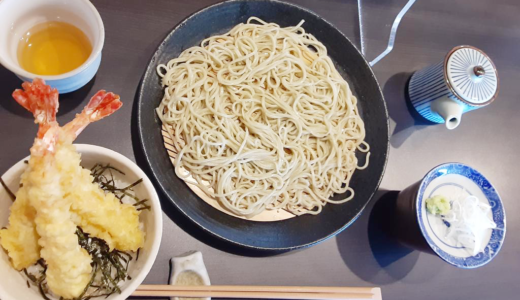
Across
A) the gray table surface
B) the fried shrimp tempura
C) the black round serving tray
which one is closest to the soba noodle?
the black round serving tray

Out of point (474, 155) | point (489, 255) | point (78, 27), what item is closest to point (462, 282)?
point (489, 255)

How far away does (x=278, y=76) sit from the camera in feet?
5.73

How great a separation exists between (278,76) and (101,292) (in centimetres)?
110

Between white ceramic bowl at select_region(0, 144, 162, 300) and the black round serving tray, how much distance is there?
27 cm

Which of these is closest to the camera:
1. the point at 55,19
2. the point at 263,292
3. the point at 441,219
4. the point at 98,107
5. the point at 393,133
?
the point at 98,107

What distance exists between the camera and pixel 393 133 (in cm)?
193

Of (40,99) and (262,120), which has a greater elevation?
(40,99)

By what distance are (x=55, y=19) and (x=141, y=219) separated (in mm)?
766

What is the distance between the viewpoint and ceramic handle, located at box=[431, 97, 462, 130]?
1.71m

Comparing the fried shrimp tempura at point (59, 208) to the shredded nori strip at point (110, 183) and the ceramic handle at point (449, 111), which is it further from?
the ceramic handle at point (449, 111)

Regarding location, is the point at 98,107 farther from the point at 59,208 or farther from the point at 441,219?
the point at 441,219

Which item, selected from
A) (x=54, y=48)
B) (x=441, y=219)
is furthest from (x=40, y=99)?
(x=441, y=219)

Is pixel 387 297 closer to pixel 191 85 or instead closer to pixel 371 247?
pixel 371 247

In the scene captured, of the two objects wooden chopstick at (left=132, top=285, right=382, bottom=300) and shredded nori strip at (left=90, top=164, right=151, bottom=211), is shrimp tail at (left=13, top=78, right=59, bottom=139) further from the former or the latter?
wooden chopstick at (left=132, top=285, right=382, bottom=300)
